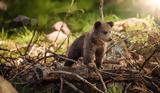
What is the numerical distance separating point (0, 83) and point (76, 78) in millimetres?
1381

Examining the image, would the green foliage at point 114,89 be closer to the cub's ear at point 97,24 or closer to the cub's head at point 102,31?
the cub's head at point 102,31

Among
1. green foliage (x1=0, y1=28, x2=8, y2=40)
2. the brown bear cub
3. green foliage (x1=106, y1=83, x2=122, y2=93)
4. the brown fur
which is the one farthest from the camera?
green foliage (x1=0, y1=28, x2=8, y2=40)

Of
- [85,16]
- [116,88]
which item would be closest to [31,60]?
[116,88]

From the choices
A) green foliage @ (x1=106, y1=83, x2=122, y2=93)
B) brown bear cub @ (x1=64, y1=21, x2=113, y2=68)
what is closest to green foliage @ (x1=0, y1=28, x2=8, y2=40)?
brown bear cub @ (x1=64, y1=21, x2=113, y2=68)

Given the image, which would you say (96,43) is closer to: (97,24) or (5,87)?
(97,24)

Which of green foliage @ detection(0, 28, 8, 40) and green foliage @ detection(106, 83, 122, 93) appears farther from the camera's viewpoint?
green foliage @ detection(0, 28, 8, 40)

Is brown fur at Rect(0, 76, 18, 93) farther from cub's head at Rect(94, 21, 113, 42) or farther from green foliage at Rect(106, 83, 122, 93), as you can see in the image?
cub's head at Rect(94, 21, 113, 42)

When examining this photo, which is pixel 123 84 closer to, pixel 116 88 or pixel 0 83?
pixel 116 88

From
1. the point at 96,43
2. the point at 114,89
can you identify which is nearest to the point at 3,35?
the point at 96,43

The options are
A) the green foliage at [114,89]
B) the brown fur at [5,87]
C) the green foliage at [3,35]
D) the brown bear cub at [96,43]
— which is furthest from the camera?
the green foliage at [3,35]

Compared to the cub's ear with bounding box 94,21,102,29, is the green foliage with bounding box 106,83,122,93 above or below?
below

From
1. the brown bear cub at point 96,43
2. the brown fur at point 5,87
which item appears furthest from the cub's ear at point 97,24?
the brown fur at point 5,87

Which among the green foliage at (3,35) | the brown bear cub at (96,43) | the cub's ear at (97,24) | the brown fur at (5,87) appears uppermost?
the green foliage at (3,35)

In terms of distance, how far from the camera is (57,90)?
545 centimetres
